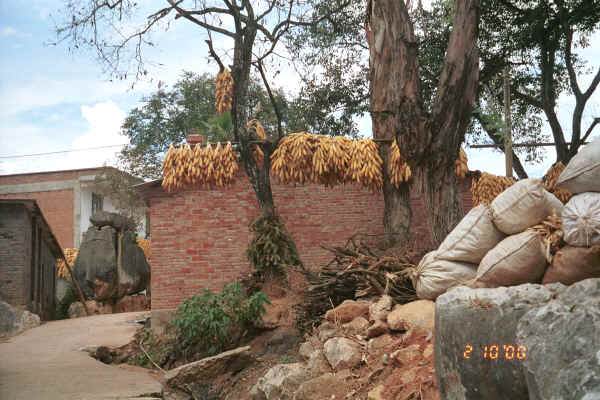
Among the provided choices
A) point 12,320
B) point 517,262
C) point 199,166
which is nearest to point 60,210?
point 12,320

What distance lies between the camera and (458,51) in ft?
19.4

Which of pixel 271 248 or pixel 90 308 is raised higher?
pixel 271 248

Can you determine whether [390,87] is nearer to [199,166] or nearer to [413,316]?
[199,166]

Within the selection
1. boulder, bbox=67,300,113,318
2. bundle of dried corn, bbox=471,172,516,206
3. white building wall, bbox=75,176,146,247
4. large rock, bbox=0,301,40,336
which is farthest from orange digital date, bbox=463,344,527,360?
white building wall, bbox=75,176,146,247

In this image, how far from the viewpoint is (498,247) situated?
3373mm

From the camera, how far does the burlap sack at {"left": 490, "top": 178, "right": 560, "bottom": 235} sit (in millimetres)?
3490

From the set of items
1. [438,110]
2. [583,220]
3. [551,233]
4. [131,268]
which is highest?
[438,110]

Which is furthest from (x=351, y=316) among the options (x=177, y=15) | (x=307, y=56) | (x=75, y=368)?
(x=307, y=56)

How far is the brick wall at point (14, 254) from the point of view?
14.7 m

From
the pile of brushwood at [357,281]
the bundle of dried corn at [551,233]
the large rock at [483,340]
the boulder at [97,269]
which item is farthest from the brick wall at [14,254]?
the bundle of dried corn at [551,233]

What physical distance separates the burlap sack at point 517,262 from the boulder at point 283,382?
7.94 ft

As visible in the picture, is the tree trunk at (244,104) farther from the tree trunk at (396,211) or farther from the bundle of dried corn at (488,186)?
the bundle of dried corn at (488,186)

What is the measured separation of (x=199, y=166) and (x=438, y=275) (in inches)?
244

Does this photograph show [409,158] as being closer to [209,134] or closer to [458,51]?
[458,51]
